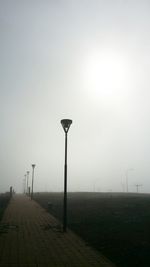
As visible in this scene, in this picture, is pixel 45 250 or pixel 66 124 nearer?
pixel 45 250

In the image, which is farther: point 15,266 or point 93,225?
point 93,225

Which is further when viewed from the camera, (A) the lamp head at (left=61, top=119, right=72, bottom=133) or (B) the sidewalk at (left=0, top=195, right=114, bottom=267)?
(A) the lamp head at (left=61, top=119, right=72, bottom=133)

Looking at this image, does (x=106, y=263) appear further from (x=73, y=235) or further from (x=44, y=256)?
(x=73, y=235)

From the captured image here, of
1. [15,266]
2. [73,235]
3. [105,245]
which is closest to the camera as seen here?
[15,266]

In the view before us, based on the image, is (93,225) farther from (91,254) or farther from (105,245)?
(91,254)

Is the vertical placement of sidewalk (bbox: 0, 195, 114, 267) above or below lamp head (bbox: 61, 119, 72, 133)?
below

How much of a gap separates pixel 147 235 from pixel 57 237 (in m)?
3.67

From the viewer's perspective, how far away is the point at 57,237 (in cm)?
1190

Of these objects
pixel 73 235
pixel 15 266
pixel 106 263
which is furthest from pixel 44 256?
pixel 73 235

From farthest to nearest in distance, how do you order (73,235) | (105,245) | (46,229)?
(46,229)
(73,235)
(105,245)

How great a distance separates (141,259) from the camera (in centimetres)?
836

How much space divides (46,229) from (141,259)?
21.4ft

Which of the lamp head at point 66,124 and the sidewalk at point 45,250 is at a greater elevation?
the lamp head at point 66,124

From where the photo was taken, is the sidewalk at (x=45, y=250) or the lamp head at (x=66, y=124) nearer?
the sidewalk at (x=45, y=250)
